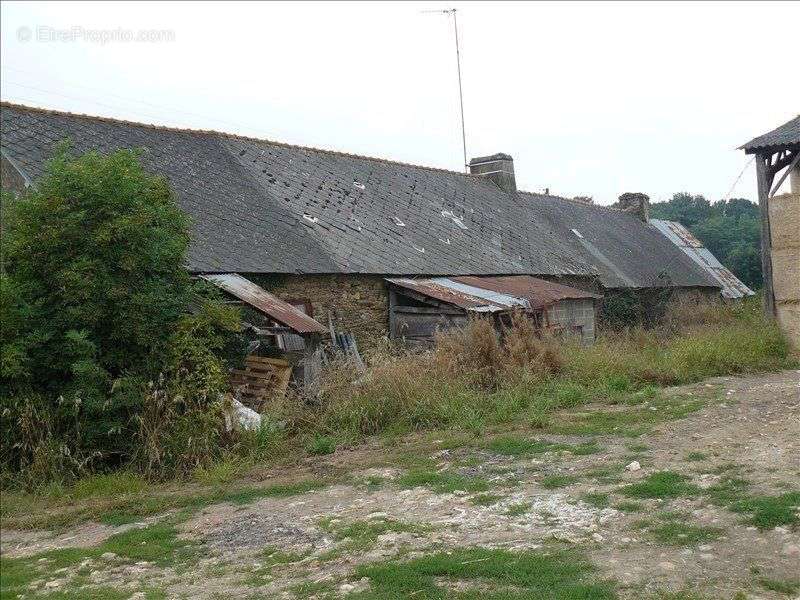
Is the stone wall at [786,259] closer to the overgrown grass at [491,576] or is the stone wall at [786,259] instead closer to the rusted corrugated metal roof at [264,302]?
the rusted corrugated metal roof at [264,302]

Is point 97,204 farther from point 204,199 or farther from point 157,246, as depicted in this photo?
point 204,199

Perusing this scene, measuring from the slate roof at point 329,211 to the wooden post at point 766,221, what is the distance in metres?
5.25

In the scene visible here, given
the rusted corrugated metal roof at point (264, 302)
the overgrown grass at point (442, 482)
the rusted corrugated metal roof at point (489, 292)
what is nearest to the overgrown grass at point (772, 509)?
the overgrown grass at point (442, 482)

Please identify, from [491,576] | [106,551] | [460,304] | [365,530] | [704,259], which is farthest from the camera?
[704,259]

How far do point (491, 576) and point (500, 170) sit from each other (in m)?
21.3

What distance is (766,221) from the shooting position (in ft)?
52.1

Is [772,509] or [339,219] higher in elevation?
[339,219]

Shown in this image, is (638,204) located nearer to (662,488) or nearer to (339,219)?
(339,219)

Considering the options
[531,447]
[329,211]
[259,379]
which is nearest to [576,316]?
[329,211]

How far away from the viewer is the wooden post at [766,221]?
15.8 metres

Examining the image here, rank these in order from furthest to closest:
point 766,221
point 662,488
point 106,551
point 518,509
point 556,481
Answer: point 766,221 → point 556,481 → point 662,488 → point 518,509 → point 106,551

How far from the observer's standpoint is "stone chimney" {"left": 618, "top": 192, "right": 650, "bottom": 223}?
3159 cm

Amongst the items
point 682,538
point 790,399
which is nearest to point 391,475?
point 682,538

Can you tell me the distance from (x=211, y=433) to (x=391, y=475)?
208 centimetres
